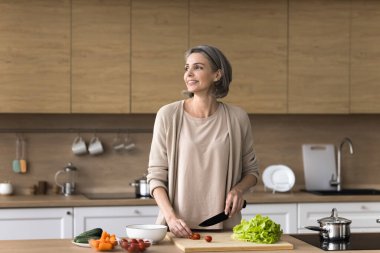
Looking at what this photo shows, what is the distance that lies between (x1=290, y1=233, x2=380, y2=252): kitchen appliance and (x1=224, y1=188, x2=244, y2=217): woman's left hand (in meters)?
0.30

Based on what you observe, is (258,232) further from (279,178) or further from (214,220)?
(279,178)

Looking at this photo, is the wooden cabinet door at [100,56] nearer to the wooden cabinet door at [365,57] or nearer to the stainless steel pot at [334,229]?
the wooden cabinet door at [365,57]

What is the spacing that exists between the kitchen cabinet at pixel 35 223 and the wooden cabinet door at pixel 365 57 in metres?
2.15

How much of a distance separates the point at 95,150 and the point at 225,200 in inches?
91.8

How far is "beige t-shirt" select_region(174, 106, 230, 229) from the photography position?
11.3ft

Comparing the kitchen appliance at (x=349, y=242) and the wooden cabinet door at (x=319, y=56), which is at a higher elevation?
the wooden cabinet door at (x=319, y=56)

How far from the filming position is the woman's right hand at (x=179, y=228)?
10.6 feet

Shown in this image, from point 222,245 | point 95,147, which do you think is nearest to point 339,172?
→ point 95,147

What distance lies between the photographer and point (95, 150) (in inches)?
223

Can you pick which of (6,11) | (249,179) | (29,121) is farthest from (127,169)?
(249,179)

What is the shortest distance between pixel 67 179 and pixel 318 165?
184 centimetres

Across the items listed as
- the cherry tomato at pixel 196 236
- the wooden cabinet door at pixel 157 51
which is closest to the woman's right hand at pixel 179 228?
the cherry tomato at pixel 196 236

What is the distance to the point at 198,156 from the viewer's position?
345 centimetres

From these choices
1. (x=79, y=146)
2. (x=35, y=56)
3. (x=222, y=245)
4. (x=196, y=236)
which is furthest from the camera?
(x=79, y=146)
